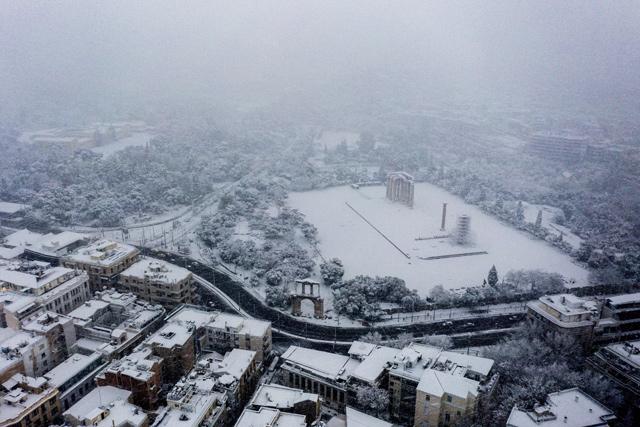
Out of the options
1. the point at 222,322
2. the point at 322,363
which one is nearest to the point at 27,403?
the point at 222,322

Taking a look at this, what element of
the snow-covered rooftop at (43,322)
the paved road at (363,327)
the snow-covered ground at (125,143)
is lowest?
the paved road at (363,327)

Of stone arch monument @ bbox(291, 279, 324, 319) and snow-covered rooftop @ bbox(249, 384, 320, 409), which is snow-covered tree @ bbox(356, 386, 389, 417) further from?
stone arch monument @ bbox(291, 279, 324, 319)

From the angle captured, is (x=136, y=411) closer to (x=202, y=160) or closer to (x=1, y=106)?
(x=202, y=160)

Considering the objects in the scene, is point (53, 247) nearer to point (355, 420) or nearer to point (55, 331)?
point (55, 331)

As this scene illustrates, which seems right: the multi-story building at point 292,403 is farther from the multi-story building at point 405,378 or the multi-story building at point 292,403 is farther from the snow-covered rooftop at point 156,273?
the snow-covered rooftop at point 156,273

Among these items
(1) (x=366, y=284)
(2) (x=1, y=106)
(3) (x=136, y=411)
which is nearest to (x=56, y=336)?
(3) (x=136, y=411)

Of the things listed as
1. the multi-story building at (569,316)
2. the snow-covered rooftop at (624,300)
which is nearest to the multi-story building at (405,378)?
the multi-story building at (569,316)
